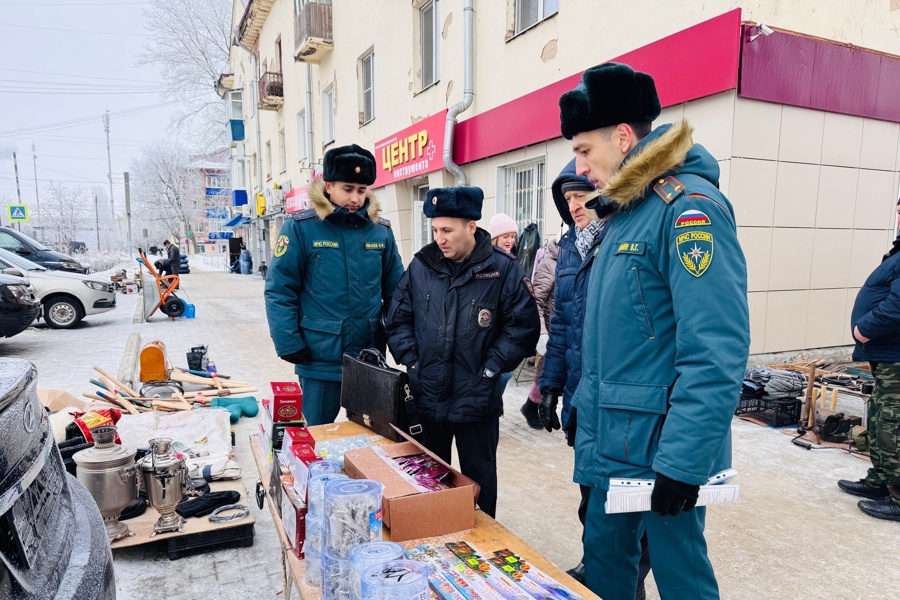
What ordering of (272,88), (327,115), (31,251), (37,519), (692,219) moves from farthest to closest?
(272,88) → (327,115) → (31,251) → (692,219) → (37,519)

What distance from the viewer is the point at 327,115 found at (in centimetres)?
1755

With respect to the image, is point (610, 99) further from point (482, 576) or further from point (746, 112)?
point (746, 112)

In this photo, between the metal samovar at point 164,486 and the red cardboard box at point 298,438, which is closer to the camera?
the red cardboard box at point 298,438

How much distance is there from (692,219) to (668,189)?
15 centimetres

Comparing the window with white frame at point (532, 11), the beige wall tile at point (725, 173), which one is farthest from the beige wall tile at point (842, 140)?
the window with white frame at point (532, 11)

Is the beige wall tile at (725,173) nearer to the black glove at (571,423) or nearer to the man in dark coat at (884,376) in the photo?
the man in dark coat at (884,376)

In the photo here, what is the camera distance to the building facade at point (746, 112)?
5.38m

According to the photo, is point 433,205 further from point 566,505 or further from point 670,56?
point 670,56

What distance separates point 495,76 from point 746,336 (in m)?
8.11

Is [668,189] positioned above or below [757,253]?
above

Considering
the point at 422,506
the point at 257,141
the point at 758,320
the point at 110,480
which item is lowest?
the point at 110,480

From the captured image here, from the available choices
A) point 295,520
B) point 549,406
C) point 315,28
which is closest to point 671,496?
point 295,520

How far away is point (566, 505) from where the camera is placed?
3760 millimetres

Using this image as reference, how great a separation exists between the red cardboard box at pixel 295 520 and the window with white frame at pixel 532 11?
7.55m
